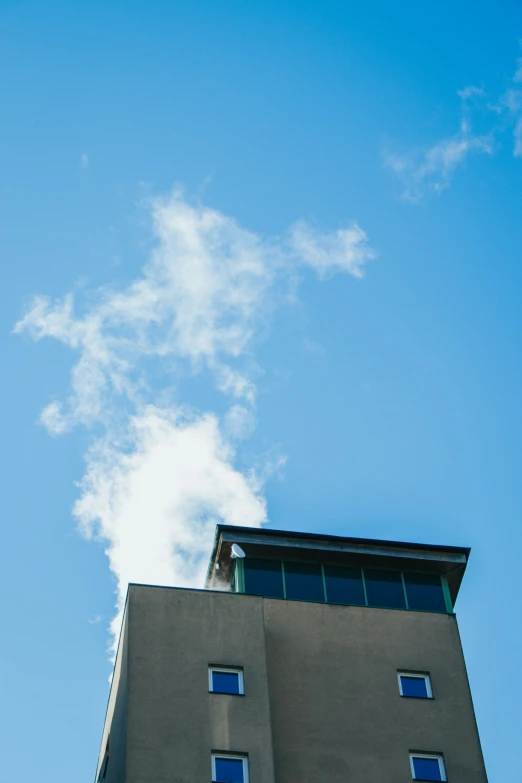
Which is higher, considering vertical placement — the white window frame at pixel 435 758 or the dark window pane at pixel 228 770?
the white window frame at pixel 435 758

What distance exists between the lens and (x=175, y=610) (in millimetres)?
40375

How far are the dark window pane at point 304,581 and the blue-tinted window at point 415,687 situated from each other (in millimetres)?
3881

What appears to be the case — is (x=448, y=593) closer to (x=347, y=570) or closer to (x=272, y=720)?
(x=347, y=570)

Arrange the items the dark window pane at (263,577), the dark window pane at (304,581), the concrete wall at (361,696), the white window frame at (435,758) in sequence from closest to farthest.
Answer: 1. the concrete wall at (361,696)
2. the white window frame at (435,758)
3. the dark window pane at (263,577)
4. the dark window pane at (304,581)

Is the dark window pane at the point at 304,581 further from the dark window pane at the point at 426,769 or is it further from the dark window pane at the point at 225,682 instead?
the dark window pane at the point at 426,769

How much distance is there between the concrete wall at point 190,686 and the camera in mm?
36625

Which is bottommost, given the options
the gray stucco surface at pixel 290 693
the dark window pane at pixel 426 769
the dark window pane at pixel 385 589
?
the dark window pane at pixel 426 769

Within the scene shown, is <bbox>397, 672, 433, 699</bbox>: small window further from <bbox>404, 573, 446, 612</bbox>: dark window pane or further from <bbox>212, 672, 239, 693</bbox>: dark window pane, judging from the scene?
<bbox>212, 672, 239, 693</bbox>: dark window pane

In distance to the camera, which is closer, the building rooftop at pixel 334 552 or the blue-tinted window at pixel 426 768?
the blue-tinted window at pixel 426 768

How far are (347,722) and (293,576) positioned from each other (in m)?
5.83

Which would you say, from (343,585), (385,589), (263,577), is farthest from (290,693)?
(385,589)

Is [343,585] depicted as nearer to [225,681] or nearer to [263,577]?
[263,577]

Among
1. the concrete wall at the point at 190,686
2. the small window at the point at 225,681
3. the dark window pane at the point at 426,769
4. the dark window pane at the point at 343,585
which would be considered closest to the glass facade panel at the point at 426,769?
the dark window pane at the point at 426,769

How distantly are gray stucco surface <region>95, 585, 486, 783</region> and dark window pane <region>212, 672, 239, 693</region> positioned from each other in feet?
0.95
